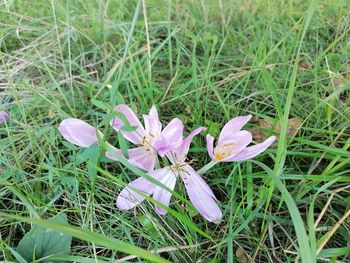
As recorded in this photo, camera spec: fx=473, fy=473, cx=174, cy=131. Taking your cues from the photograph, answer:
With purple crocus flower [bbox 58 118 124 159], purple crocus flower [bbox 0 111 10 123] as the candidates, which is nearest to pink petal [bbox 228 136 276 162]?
purple crocus flower [bbox 58 118 124 159]

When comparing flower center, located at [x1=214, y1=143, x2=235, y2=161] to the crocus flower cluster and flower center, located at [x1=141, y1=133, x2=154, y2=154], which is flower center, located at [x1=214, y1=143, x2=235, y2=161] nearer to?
the crocus flower cluster

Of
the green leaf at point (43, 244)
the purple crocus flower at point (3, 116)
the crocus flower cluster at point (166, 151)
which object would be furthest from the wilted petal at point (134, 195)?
the purple crocus flower at point (3, 116)

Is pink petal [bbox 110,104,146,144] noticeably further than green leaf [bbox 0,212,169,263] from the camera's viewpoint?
Yes

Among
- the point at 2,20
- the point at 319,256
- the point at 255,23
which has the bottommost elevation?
the point at 319,256

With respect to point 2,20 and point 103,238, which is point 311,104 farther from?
point 2,20

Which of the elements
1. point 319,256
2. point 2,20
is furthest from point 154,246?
point 2,20

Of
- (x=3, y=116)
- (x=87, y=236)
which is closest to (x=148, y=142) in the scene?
(x=87, y=236)
